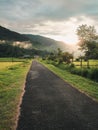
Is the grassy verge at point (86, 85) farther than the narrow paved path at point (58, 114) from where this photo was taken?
Yes

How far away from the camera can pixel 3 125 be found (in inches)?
343

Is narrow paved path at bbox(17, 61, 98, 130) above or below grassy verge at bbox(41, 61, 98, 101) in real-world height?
above

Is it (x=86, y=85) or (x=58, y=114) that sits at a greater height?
(x=58, y=114)

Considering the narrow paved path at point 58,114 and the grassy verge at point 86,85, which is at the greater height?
the narrow paved path at point 58,114

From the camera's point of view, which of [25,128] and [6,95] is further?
[6,95]

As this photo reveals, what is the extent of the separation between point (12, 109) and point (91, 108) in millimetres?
3979

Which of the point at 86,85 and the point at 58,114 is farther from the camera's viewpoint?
the point at 86,85

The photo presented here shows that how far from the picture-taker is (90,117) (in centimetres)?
971

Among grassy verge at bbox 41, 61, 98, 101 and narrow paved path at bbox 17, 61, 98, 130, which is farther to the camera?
grassy verge at bbox 41, 61, 98, 101

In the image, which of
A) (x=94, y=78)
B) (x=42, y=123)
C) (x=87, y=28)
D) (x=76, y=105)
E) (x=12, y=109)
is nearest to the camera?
(x=42, y=123)

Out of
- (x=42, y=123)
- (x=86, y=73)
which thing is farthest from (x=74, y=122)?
(x=86, y=73)

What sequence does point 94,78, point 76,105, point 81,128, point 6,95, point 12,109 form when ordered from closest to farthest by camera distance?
point 81,128
point 12,109
point 76,105
point 6,95
point 94,78

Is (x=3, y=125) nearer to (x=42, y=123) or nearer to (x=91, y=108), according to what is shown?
(x=42, y=123)

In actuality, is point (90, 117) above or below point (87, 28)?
below
